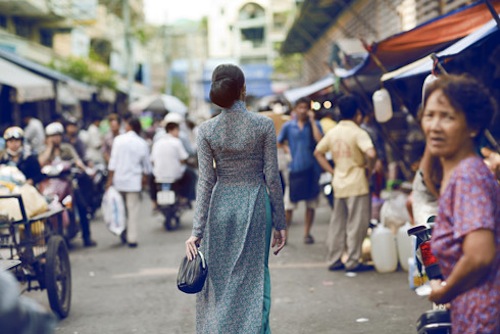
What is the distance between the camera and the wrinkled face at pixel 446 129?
2.96 metres

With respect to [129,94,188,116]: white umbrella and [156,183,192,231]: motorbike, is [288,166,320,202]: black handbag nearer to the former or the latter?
[156,183,192,231]: motorbike

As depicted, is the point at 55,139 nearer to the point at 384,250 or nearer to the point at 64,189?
the point at 64,189

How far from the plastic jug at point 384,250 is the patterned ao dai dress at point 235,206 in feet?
13.1

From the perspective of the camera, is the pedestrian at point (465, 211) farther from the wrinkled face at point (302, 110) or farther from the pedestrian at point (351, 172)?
the wrinkled face at point (302, 110)

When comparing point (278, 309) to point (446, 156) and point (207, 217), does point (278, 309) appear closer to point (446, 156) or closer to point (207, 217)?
point (207, 217)

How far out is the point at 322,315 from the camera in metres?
7.16

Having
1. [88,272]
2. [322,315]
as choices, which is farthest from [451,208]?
[88,272]

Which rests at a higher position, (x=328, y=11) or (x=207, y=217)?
(x=328, y=11)

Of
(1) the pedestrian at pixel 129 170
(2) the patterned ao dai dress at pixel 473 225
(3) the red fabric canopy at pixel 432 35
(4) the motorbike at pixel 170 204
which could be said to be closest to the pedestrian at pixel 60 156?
(1) the pedestrian at pixel 129 170

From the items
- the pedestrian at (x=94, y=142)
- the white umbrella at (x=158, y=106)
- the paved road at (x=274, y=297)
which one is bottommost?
the paved road at (x=274, y=297)

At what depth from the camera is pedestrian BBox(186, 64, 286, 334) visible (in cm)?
504

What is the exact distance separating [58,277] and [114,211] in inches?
172

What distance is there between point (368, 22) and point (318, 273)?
14.2m

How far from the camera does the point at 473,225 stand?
277 centimetres
